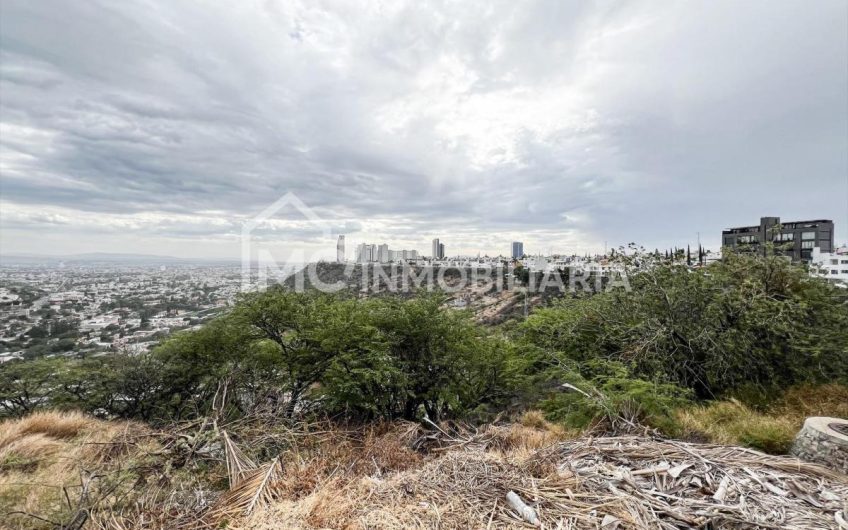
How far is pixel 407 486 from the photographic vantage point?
2822 millimetres

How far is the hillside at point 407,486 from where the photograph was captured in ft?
7.77

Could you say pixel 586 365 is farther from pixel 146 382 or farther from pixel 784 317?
pixel 146 382

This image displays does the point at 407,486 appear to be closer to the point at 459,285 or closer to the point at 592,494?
the point at 592,494

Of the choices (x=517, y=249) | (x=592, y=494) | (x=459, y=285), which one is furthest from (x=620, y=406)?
(x=517, y=249)

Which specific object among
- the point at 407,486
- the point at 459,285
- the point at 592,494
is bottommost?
the point at 459,285

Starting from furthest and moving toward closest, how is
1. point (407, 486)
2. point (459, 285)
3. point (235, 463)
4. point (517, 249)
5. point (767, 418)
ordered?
point (517, 249)
point (459, 285)
point (767, 418)
point (235, 463)
point (407, 486)

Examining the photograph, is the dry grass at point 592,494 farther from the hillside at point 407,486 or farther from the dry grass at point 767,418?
the dry grass at point 767,418

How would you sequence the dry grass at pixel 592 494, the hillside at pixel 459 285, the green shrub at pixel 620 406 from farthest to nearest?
the hillside at pixel 459 285 < the green shrub at pixel 620 406 < the dry grass at pixel 592 494

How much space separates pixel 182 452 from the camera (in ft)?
10.9

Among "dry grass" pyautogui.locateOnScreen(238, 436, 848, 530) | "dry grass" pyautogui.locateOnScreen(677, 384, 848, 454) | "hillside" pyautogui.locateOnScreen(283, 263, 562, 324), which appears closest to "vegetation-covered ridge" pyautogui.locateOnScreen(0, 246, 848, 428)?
"dry grass" pyautogui.locateOnScreen(677, 384, 848, 454)

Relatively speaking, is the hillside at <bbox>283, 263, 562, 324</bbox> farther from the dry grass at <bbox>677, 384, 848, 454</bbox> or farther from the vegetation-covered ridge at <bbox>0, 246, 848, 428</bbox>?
the dry grass at <bbox>677, 384, 848, 454</bbox>

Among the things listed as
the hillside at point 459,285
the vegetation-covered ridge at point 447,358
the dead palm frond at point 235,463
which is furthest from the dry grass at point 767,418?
the hillside at point 459,285

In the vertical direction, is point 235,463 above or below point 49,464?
above

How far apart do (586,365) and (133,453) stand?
768cm
